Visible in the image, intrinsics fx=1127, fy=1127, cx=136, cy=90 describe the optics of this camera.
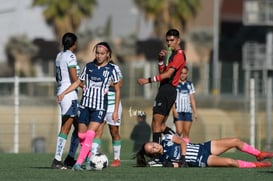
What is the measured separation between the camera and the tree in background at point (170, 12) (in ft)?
216

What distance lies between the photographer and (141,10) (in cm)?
6806

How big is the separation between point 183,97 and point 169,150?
543cm

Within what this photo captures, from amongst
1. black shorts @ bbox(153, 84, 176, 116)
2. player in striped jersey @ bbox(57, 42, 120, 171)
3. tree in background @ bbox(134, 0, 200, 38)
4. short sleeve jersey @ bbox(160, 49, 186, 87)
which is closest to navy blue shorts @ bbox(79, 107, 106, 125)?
player in striped jersey @ bbox(57, 42, 120, 171)

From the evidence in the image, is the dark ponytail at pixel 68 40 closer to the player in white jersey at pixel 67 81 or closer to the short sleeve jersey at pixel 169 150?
the player in white jersey at pixel 67 81

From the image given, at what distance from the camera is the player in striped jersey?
16.2m

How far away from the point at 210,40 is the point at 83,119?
5628 centimetres

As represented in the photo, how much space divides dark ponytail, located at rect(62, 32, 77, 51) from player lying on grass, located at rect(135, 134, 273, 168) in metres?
1.85

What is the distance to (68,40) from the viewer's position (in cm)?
1669

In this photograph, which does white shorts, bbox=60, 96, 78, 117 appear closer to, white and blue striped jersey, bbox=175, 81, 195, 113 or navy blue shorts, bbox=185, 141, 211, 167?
navy blue shorts, bbox=185, 141, 211, 167

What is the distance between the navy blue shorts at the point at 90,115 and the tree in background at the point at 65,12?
47.5 m

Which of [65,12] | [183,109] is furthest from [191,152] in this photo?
[65,12]

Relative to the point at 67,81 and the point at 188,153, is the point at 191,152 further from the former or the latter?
the point at 67,81

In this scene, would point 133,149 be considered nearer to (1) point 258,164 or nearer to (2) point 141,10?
(1) point 258,164

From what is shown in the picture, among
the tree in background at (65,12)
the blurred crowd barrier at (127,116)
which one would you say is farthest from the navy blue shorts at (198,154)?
the tree in background at (65,12)
